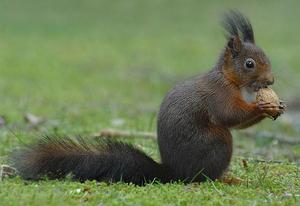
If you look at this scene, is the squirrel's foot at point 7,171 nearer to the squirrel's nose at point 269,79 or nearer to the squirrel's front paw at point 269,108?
the squirrel's front paw at point 269,108

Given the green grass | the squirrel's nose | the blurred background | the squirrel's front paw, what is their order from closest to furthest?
the green grass < the squirrel's front paw < the squirrel's nose < the blurred background

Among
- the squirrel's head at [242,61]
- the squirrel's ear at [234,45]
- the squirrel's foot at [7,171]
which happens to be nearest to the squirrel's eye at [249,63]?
the squirrel's head at [242,61]

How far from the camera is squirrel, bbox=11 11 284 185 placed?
15.5ft

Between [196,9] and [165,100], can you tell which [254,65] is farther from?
[196,9]

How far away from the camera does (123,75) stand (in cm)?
1303

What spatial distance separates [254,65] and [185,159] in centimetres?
83

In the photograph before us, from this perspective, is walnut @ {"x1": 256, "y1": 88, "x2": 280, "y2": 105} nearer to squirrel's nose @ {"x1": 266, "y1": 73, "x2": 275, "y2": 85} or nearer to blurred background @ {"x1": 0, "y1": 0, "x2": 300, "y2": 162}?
squirrel's nose @ {"x1": 266, "y1": 73, "x2": 275, "y2": 85}

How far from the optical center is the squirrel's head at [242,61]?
5.07 metres

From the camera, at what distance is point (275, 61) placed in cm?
1430

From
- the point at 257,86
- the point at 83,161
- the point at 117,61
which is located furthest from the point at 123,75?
the point at 83,161

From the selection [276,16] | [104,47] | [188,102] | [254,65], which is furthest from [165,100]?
[276,16]

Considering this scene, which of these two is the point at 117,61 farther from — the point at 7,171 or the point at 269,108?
the point at 269,108

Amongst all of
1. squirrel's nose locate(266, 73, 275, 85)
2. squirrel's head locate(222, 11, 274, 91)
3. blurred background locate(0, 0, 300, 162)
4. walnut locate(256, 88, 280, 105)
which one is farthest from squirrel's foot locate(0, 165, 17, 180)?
squirrel's nose locate(266, 73, 275, 85)

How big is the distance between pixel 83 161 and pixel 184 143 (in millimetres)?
679
